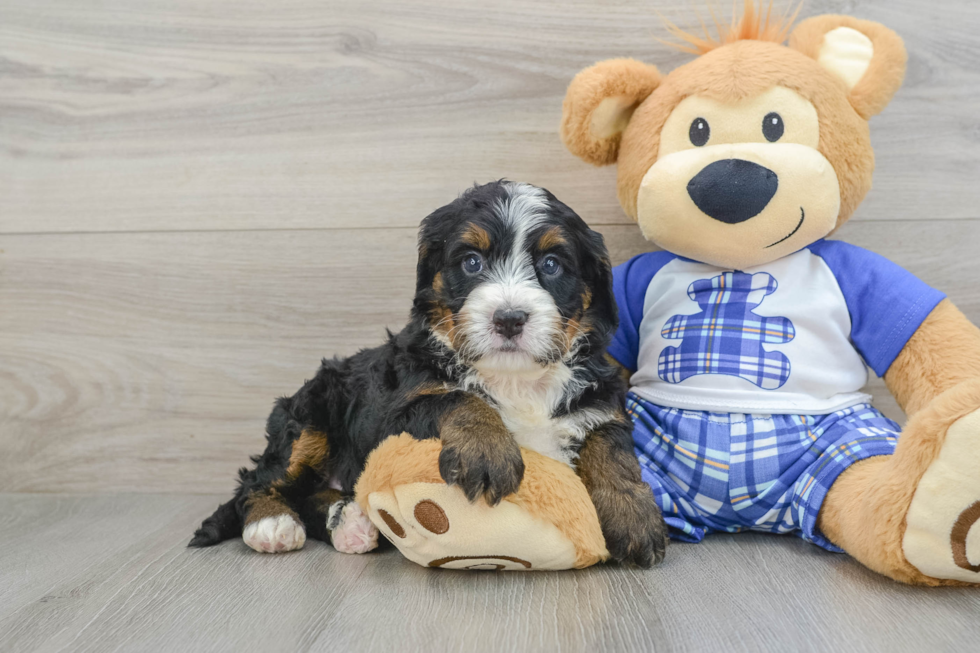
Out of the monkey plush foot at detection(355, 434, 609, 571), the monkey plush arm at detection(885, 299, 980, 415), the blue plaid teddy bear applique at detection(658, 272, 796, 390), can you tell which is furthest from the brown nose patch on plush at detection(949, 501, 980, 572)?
Result: the monkey plush foot at detection(355, 434, 609, 571)

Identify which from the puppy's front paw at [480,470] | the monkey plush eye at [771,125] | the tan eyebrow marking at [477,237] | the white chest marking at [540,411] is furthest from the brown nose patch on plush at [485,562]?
the monkey plush eye at [771,125]

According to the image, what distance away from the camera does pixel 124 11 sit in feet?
8.02

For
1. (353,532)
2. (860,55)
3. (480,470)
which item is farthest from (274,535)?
(860,55)

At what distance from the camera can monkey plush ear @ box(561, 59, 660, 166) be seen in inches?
74.1

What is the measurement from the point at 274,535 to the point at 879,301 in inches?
63.0

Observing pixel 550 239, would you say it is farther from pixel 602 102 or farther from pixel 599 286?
pixel 602 102

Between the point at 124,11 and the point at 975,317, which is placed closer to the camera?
the point at 975,317

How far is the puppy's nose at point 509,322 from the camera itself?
1.48 meters

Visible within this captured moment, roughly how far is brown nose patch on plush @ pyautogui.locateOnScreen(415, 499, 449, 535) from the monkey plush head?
34.8 inches

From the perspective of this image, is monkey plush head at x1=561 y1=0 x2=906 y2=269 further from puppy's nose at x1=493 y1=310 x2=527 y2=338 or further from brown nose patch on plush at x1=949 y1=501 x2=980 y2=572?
brown nose patch on plush at x1=949 y1=501 x2=980 y2=572

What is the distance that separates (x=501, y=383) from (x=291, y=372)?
1018 millimetres

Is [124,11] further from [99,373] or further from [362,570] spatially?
[362,570]

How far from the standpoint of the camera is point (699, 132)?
1.80 meters

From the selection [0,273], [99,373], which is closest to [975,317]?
[99,373]
